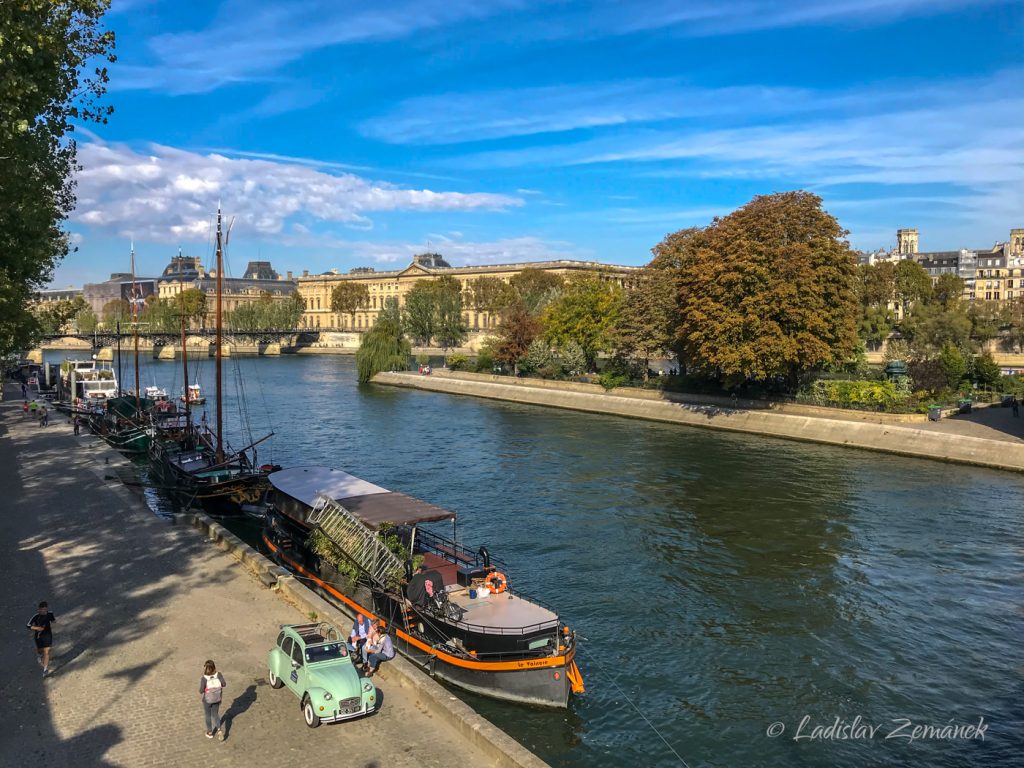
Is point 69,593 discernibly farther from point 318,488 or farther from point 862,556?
point 862,556

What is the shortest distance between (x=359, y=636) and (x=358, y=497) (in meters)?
9.06

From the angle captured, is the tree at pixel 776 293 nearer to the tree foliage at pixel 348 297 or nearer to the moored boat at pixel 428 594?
the moored boat at pixel 428 594

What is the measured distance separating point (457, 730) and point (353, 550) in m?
8.52

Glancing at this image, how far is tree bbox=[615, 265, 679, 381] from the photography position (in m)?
68.0

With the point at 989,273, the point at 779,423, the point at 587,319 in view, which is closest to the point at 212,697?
the point at 779,423

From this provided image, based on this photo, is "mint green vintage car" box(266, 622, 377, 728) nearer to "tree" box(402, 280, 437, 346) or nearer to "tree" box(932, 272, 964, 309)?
"tree" box(932, 272, 964, 309)

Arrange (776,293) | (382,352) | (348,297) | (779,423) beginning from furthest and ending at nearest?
(348,297)
(382,352)
(779,423)
(776,293)

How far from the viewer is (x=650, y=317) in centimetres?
6925

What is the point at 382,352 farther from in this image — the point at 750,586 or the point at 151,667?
the point at 151,667

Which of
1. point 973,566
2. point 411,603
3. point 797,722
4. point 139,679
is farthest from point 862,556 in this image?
point 139,679

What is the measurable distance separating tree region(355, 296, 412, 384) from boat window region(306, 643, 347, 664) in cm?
8454

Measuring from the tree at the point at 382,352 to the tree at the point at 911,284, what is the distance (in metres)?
61.8

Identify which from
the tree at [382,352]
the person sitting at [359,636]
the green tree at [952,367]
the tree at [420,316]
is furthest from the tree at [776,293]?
the tree at [420,316]

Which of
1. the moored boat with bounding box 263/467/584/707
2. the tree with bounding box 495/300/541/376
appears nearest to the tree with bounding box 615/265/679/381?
the tree with bounding box 495/300/541/376
